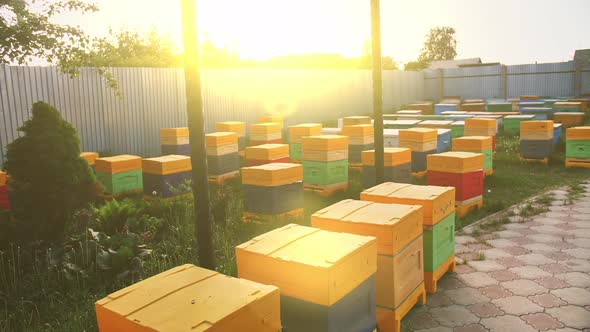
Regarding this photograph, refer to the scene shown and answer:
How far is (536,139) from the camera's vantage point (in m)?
14.6

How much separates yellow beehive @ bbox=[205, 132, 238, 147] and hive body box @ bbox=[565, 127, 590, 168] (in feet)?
31.2

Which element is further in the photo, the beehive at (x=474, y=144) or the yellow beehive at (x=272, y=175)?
the beehive at (x=474, y=144)

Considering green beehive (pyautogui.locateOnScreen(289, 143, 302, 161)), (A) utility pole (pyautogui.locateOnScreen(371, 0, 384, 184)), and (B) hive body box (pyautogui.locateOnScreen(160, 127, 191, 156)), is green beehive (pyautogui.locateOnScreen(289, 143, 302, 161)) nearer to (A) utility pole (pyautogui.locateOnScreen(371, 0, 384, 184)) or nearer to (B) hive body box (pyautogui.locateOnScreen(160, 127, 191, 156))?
(B) hive body box (pyautogui.locateOnScreen(160, 127, 191, 156))

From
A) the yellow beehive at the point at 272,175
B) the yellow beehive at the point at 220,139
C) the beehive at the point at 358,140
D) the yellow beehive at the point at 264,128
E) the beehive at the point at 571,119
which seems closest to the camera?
the yellow beehive at the point at 272,175

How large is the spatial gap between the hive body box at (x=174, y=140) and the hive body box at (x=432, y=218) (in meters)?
9.63

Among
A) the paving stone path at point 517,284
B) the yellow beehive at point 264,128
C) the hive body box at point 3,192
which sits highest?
the yellow beehive at point 264,128

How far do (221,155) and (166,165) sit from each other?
104 inches

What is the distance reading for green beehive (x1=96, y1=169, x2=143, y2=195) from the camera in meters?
11.3

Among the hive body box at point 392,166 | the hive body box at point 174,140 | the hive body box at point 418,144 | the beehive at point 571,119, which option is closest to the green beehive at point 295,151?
the hive body box at point 174,140

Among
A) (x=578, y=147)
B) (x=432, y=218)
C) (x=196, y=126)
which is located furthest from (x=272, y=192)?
(x=578, y=147)

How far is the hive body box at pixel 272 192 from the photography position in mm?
8875

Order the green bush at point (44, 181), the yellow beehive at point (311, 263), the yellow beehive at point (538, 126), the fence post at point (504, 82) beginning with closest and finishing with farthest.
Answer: the yellow beehive at point (311, 263)
the green bush at point (44, 181)
the yellow beehive at point (538, 126)
the fence post at point (504, 82)

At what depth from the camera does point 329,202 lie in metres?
11.0

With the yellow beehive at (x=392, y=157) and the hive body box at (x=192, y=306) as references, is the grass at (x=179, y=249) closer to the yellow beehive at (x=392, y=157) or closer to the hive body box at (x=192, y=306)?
the yellow beehive at (x=392, y=157)
